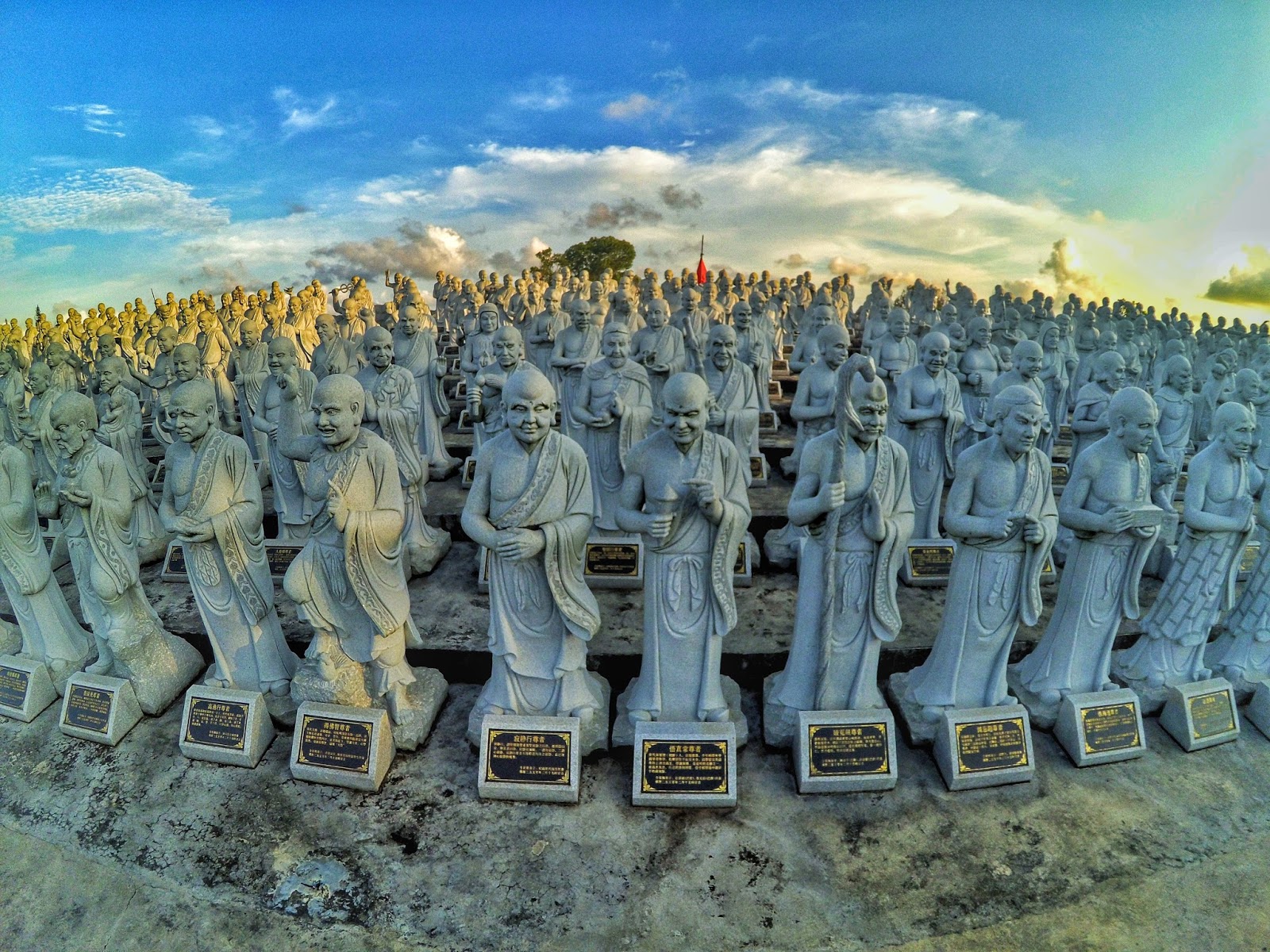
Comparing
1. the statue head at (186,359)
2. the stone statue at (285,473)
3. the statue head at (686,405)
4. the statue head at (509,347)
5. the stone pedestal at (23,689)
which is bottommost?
the stone pedestal at (23,689)

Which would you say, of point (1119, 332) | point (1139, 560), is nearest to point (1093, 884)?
point (1139, 560)

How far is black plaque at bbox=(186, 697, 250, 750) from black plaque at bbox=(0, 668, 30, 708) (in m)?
2.09

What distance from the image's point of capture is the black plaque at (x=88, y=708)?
6.09m

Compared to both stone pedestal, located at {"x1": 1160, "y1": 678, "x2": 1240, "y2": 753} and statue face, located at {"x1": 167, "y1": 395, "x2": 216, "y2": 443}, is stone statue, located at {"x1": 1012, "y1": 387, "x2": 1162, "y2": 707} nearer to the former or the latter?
stone pedestal, located at {"x1": 1160, "y1": 678, "x2": 1240, "y2": 753}

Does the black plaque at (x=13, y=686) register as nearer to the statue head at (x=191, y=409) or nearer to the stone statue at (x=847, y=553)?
the statue head at (x=191, y=409)

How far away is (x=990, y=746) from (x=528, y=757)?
389cm

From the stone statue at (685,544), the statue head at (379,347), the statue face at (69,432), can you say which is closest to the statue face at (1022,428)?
the stone statue at (685,544)

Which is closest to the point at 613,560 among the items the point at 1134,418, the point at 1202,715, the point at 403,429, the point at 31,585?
the point at 403,429

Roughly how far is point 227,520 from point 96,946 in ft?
10.2

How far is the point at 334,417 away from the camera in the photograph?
514cm

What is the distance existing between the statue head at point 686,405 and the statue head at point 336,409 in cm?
242

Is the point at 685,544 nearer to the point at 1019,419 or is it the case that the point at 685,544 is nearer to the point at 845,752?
the point at 845,752

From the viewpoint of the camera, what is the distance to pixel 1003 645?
18.9 feet

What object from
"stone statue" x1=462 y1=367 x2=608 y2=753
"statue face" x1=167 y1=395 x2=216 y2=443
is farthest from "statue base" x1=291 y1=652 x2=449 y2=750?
"statue face" x1=167 y1=395 x2=216 y2=443
